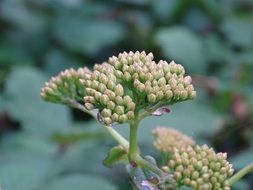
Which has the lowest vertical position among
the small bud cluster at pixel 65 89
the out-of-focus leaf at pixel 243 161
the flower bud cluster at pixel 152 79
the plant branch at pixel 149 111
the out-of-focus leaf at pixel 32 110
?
the plant branch at pixel 149 111

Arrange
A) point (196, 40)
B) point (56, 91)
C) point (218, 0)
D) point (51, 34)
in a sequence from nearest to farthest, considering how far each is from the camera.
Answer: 1. point (56, 91)
2. point (196, 40)
3. point (51, 34)
4. point (218, 0)

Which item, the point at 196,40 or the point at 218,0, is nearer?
the point at 196,40

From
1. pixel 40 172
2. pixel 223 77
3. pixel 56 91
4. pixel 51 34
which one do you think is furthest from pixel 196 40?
pixel 56 91

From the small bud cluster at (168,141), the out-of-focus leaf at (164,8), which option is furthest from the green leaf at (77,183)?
the out-of-focus leaf at (164,8)

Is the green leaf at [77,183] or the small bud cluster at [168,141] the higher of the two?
the green leaf at [77,183]

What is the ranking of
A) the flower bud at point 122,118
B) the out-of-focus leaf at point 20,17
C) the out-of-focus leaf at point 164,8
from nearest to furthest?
the flower bud at point 122,118 < the out-of-focus leaf at point 20,17 < the out-of-focus leaf at point 164,8

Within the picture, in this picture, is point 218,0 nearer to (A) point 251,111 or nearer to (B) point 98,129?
(A) point 251,111

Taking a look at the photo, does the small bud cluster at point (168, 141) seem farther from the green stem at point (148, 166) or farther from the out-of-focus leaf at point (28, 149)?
the out-of-focus leaf at point (28, 149)

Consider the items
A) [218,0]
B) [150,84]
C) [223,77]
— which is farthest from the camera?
[218,0]

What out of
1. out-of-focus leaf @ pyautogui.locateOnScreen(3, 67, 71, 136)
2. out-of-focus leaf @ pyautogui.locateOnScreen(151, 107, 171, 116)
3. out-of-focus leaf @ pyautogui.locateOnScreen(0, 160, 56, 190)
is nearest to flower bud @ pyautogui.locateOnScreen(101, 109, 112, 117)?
out-of-focus leaf @ pyautogui.locateOnScreen(151, 107, 171, 116)
